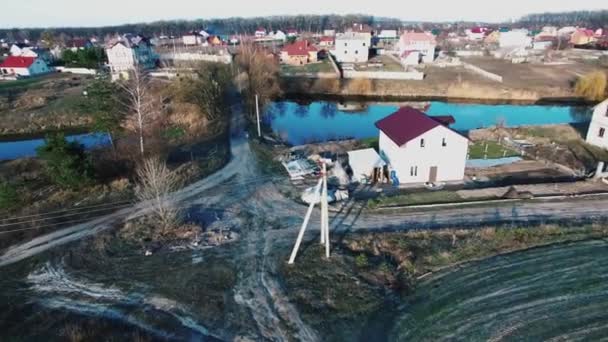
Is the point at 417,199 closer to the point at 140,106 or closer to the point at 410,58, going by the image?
the point at 140,106

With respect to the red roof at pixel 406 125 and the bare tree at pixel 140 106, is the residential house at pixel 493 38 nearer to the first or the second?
the red roof at pixel 406 125

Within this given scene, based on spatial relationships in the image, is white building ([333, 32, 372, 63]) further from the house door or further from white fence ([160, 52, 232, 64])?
the house door

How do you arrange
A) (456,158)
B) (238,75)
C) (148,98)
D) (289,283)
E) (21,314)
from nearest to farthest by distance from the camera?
1. (21,314)
2. (289,283)
3. (456,158)
4. (148,98)
5. (238,75)

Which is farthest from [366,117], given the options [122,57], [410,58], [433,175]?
[122,57]

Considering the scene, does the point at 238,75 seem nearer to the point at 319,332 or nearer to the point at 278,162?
the point at 278,162

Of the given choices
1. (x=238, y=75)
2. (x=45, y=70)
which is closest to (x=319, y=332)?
(x=238, y=75)

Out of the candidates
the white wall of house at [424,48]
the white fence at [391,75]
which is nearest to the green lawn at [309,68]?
the white fence at [391,75]
